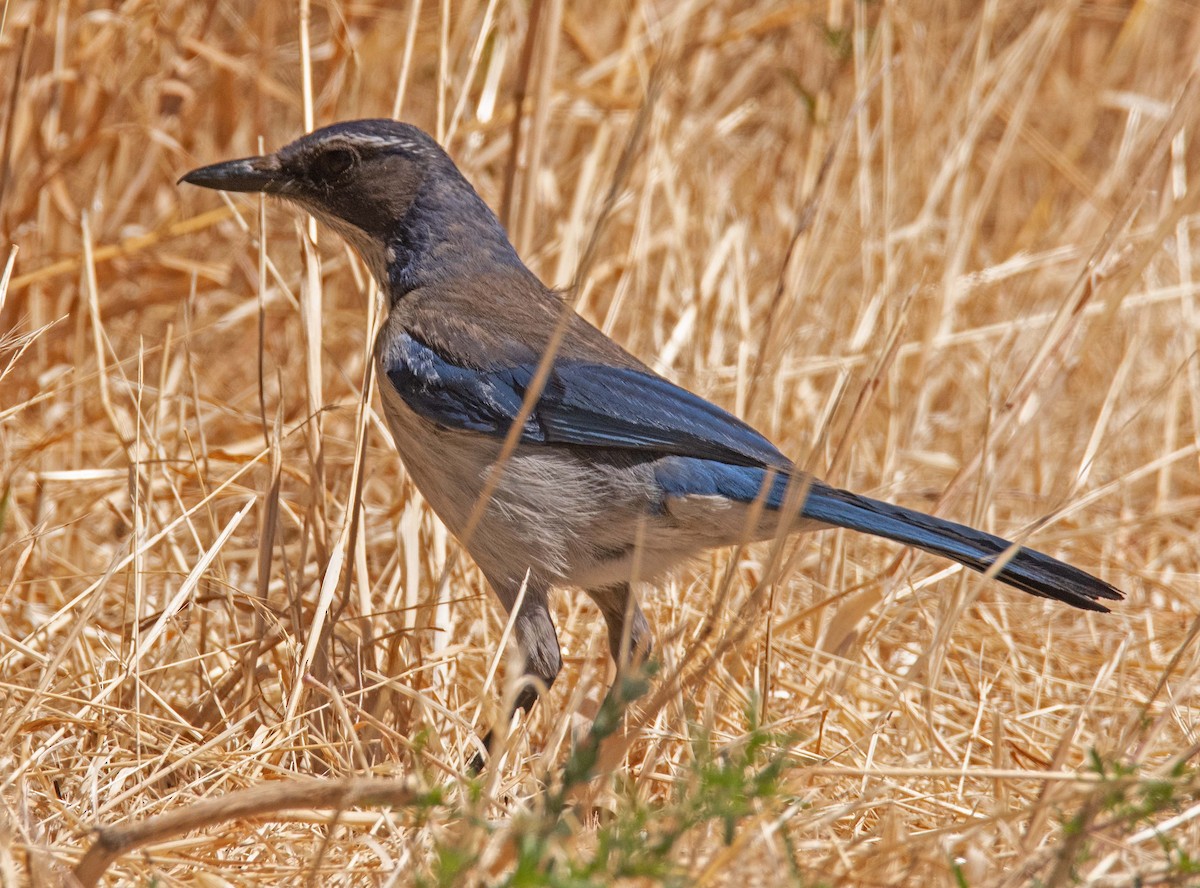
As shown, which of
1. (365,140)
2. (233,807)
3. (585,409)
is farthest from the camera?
(365,140)

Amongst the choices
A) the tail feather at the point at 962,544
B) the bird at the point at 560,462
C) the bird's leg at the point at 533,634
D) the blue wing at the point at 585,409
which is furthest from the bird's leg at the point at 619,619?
the tail feather at the point at 962,544

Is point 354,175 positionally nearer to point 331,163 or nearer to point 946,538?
point 331,163

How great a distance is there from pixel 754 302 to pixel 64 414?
2.73 m

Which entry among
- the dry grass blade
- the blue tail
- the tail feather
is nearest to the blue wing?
the blue tail

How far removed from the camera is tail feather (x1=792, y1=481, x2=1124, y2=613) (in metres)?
2.91

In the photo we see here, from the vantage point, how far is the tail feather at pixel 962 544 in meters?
2.91

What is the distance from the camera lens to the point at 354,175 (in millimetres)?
3926

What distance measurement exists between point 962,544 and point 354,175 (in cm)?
198

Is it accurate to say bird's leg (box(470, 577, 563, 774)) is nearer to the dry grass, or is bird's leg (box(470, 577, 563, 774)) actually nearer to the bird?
the bird

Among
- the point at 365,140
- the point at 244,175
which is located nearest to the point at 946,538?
the point at 365,140

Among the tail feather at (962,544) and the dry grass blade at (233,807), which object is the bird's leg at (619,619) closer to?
the tail feather at (962,544)

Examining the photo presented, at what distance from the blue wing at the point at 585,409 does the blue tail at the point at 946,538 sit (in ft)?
0.44

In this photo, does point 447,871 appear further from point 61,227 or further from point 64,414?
point 61,227

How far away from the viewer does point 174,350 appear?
5.20 m
